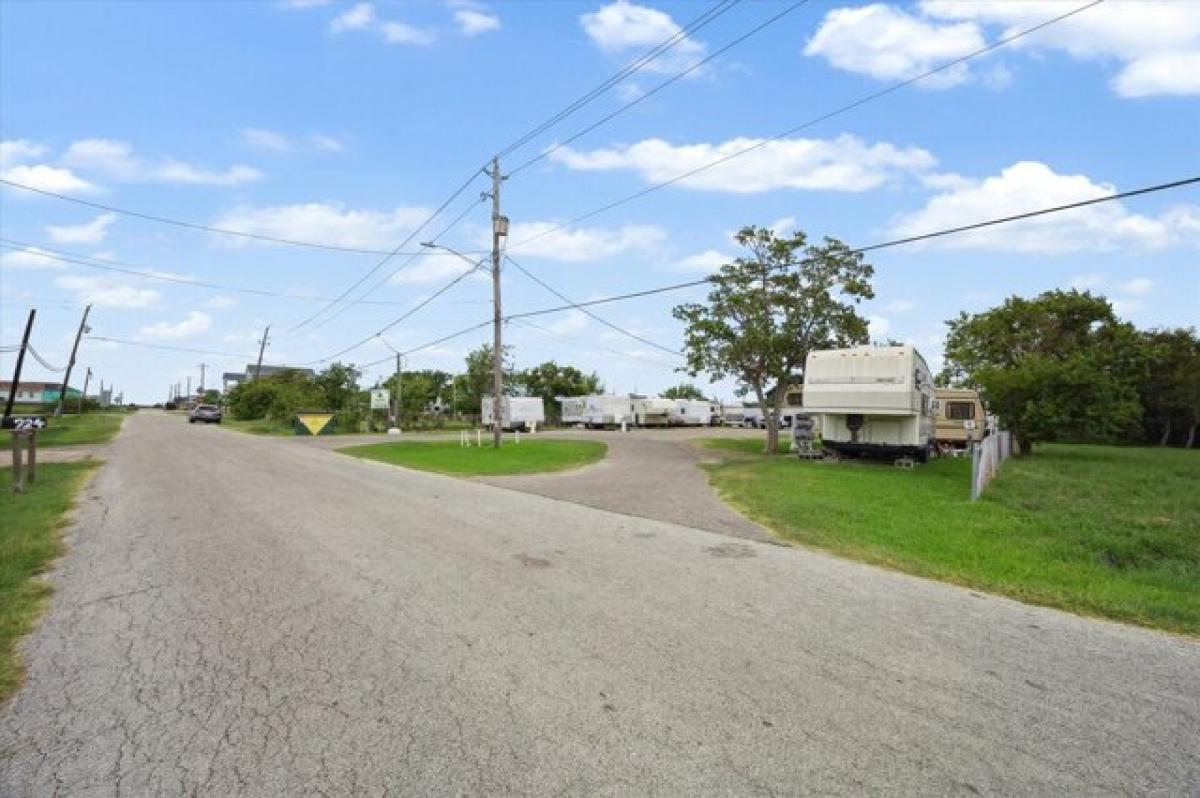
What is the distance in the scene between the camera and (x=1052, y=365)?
27828 millimetres

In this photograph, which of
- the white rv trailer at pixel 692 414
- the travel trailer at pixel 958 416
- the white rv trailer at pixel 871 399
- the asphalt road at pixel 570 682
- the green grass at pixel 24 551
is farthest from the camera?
the white rv trailer at pixel 692 414

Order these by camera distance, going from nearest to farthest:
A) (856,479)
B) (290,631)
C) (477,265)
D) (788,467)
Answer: (290,631) < (856,479) < (788,467) < (477,265)

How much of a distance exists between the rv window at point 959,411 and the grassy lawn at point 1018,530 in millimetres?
10788

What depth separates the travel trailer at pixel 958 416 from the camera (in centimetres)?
2997

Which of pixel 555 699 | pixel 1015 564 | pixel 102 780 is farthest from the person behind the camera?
pixel 1015 564

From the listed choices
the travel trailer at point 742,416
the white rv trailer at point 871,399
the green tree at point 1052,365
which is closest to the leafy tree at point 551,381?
the travel trailer at point 742,416

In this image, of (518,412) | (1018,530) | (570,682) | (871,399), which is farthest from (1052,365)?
(518,412)

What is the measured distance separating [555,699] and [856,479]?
1462 centimetres

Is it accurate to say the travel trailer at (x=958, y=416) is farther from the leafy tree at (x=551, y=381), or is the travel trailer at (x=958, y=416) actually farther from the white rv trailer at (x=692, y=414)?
the leafy tree at (x=551, y=381)

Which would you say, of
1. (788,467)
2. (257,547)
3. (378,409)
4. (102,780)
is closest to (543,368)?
(378,409)

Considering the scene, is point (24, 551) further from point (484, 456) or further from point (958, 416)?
point (958, 416)

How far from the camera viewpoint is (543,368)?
79500 mm

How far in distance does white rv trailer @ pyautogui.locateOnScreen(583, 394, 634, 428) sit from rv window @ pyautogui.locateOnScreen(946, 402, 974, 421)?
89.5 ft

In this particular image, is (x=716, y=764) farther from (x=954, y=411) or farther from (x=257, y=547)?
(x=954, y=411)
